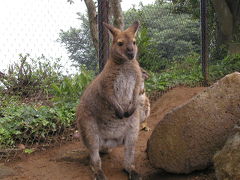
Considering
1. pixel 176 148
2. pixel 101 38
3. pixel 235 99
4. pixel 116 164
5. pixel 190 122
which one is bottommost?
pixel 116 164

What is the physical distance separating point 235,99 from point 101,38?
257 centimetres

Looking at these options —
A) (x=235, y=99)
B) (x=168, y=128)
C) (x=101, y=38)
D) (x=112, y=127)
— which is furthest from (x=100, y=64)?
(x=235, y=99)

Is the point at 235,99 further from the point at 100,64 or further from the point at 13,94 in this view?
the point at 13,94

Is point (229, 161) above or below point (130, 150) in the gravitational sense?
above

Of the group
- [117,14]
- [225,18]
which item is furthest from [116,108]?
[225,18]

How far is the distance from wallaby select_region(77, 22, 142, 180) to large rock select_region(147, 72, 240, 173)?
56 cm

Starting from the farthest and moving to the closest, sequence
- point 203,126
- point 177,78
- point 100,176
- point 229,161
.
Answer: point 177,78 < point 100,176 < point 203,126 < point 229,161

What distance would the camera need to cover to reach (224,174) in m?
2.86

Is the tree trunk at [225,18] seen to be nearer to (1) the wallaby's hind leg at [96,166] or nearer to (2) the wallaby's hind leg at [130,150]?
(2) the wallaby's hind leg at [130,150]

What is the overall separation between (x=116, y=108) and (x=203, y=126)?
101 centimetres

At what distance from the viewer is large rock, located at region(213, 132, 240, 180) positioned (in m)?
2.79

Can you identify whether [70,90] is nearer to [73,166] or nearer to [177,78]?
[73,166]

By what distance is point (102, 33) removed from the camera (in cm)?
528

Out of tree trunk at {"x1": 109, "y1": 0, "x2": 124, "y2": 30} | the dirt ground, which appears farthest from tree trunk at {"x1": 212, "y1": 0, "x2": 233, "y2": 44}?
the dirt ground
